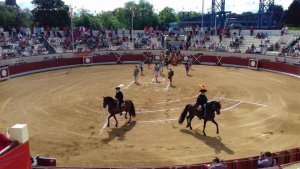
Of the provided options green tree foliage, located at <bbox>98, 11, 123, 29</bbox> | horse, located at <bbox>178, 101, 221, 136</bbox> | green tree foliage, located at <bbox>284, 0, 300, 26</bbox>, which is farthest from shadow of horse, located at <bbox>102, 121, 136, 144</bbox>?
green tree foliage, located at <bbox>98, 11, 123, 29</bbox>

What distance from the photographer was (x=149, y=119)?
17562mm

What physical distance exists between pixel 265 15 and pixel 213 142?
4454 centimetres

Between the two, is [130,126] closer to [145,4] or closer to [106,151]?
[106,151]

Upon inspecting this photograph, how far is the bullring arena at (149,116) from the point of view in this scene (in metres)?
13.6

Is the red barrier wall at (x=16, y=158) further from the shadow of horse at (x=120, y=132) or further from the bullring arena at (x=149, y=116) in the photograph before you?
the shadow of horse at (x=120, y=132)

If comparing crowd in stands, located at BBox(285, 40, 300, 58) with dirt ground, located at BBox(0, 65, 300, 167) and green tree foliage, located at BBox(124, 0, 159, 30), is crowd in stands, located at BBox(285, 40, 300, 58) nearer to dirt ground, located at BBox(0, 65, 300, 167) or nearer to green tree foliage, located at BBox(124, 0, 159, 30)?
dirt ground, located at BBox(0, 65, 300, 167)

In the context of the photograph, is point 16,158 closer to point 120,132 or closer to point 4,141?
point 4,141

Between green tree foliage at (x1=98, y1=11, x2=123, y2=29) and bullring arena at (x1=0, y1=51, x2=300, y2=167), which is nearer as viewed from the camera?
bullring arena at (x1=0, y1=51, x2=300, y2=167)

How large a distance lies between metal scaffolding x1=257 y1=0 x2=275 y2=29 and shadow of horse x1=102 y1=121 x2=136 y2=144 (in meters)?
42.3

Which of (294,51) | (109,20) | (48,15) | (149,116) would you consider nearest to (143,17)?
(109,20)

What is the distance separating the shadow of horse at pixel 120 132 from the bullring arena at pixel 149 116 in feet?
0.13

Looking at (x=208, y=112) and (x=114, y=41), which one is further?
(x=114, y=41)

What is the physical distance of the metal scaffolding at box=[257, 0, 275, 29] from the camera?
2109 inches

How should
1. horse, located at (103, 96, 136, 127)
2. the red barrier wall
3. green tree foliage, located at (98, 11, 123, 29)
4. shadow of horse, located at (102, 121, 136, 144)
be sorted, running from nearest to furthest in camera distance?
the red barrier wall → shadow of horse, located at (102, 121, 136, 144) → horse, located at (103, 96, 136, 127) → green tree foliage, located at (98, 11, 123, 29)
